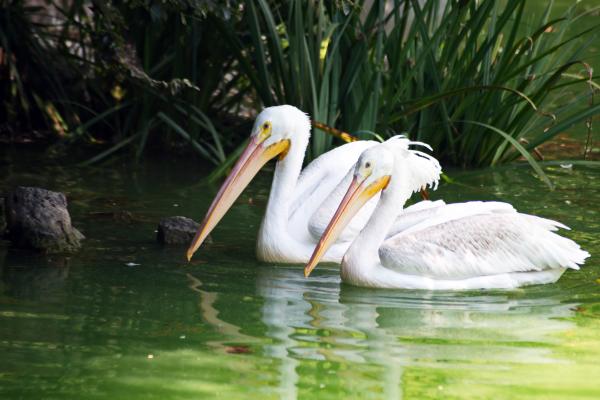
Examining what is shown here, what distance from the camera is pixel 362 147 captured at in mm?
6531

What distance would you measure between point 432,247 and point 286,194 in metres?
0.95

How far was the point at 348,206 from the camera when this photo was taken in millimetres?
5551

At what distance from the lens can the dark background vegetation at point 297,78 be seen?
729cm

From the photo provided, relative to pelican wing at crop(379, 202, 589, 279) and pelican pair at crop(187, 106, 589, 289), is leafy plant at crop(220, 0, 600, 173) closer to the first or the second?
pelican pair at crop(187, 106, 589, 289)

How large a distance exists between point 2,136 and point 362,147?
3.32 m

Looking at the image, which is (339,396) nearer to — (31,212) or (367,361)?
(367,361)

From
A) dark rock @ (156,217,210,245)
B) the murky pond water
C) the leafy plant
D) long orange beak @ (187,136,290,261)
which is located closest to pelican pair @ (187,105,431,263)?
long orange beak @ (187,136,290,261)

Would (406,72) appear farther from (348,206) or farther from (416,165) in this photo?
(348,206)

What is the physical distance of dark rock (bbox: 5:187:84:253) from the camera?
5.83m

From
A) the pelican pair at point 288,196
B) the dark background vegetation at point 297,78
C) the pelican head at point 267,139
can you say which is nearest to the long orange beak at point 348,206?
the pelican pair at point 288,196

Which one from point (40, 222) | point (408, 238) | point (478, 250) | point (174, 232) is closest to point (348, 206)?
point (408, 238)

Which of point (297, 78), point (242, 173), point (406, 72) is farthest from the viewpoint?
point (406, 72)

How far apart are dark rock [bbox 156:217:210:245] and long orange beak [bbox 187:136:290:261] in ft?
0.70

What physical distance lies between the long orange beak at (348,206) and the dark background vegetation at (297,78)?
3.76 ft
